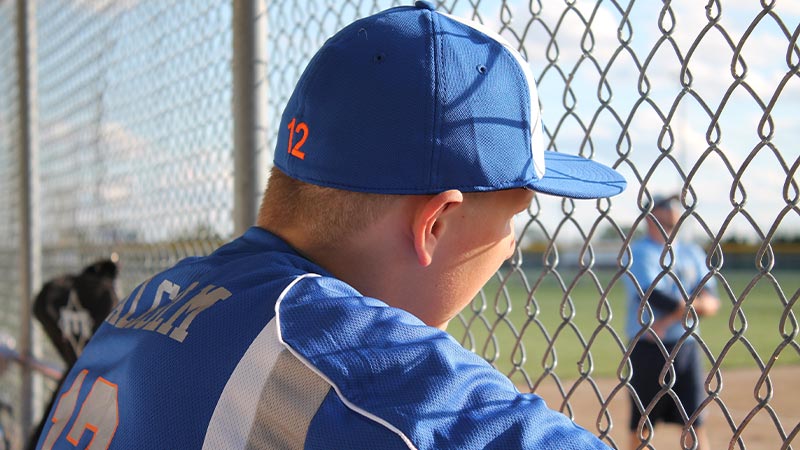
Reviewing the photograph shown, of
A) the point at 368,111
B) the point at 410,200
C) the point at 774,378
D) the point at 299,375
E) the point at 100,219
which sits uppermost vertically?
the point at 368,111

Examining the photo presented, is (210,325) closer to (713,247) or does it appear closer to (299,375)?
(299,375)

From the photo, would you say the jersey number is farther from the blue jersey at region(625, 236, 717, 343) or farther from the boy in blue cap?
the blue jersey at region(625, 236, 717, 343)

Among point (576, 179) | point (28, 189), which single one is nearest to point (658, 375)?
point (28, 189)

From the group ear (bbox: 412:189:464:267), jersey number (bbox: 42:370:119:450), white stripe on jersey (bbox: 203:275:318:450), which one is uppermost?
ear (bbox: 412:189:464:267)

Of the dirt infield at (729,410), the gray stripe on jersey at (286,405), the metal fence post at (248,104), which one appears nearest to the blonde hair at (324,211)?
the gray stripe on jersey at (286,405)

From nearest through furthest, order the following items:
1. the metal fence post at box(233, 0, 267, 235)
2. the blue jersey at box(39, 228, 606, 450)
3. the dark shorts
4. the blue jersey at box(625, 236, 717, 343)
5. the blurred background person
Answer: the blue jersey at box(39, 228, 606, 450) < the metal fence post at box(233, 0, 267, 235) < the blurred background person < the blue jersey at box(625, 236, 717, 343) < the dark shorts

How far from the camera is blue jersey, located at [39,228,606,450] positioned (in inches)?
36.7

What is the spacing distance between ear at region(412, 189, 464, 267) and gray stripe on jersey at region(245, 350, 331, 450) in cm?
33

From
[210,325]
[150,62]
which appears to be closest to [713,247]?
[210,325]

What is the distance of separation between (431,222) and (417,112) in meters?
0.17

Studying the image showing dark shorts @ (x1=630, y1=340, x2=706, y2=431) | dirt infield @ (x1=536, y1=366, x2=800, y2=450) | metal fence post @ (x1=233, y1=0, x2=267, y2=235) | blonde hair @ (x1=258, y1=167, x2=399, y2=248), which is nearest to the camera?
blonde hair @ (x1=258, y1=167, x2=399, y2=248)

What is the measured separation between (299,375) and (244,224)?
1.54 m

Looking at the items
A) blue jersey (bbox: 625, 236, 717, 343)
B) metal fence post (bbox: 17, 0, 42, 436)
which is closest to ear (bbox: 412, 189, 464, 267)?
metal fence post (bbox: 17, 0, 42, 436)

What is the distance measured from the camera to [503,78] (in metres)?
1.27
